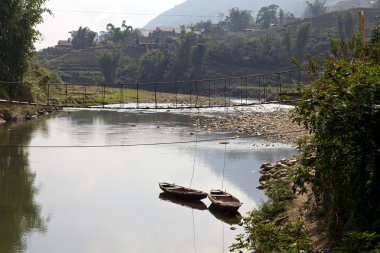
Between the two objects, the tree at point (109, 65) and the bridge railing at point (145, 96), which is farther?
the tree at point (109, 65)

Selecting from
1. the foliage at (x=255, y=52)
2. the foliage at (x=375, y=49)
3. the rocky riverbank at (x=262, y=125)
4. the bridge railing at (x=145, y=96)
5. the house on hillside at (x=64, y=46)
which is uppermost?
the house on hillside at (x=64, y=46)

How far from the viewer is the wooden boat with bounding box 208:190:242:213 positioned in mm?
17397

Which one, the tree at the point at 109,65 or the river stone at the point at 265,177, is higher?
the tree at the point at 109,65

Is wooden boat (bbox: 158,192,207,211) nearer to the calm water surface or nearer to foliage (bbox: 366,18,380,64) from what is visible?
the calm water surface

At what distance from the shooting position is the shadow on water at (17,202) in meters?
15.2

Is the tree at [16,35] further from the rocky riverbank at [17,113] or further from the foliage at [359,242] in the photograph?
the foliage at [359,242]

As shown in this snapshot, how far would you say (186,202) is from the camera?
19.4m

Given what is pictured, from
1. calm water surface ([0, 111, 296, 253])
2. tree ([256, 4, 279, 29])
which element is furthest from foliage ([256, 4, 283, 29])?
calm water surface ([0, 111, 296, 253])

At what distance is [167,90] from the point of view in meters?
96.1

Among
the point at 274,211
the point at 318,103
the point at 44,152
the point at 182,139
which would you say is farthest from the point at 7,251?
the point at 182,139

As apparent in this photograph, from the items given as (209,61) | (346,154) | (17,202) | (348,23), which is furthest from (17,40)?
(348,23)

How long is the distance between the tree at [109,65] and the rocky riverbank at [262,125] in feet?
167

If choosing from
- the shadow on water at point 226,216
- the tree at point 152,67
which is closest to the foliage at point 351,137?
the shadow on water at point 226,216

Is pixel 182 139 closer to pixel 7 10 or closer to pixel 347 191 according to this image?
pixel 7 10
